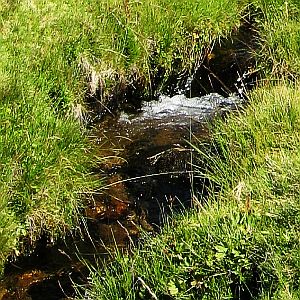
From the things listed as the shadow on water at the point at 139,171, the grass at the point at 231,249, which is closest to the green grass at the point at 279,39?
the shadow on water at the point at 139,171

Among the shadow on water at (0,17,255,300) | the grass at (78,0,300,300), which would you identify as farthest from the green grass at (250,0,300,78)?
the grass at (78,0,300,300)

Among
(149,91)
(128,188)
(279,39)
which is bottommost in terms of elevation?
(128,188)

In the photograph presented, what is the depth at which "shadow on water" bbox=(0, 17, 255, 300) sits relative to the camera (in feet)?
19.2

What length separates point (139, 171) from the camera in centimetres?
742

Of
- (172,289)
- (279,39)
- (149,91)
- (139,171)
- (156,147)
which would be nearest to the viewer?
(172,289)

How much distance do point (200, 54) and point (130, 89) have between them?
1.34m

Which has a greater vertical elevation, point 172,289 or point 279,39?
point 279,39

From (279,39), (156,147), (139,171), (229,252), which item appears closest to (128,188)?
(139,171)

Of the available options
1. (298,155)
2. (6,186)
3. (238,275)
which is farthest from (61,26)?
(238,275)

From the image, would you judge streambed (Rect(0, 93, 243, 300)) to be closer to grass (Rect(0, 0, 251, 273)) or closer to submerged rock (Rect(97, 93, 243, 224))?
submerged rock (Rect(97, 93, 243, 224))

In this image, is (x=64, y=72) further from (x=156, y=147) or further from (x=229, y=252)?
(x=229, y=252)

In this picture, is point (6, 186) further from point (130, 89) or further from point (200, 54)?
point (200, 54)

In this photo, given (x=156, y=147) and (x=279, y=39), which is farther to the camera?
(x=279, y=39)

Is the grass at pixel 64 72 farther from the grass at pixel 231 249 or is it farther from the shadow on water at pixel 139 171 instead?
the grass at pixel 231 249
